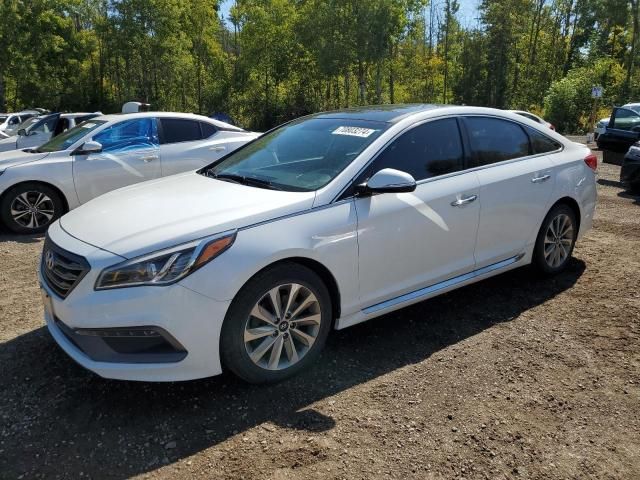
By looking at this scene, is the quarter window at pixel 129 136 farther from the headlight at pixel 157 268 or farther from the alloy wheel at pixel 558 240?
the alloy wheel at pixel 558 240

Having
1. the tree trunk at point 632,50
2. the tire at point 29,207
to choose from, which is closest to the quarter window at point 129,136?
the tire at point 29,207

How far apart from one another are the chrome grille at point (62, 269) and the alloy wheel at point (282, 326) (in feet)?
3.06

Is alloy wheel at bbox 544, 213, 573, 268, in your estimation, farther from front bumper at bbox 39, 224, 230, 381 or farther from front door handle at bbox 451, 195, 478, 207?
front bumper at bbox 39, 224, 230, 381

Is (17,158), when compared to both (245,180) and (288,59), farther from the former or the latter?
(288,59)

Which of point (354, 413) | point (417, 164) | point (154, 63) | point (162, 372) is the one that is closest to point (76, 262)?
point (162, 372)

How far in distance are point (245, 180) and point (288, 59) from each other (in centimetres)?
3038

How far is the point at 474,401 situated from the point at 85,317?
2.17m

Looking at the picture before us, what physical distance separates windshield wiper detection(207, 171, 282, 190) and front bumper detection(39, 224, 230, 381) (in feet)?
3.19

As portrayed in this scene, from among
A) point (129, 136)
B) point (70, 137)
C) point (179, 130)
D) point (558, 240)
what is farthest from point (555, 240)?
point (70, 137)

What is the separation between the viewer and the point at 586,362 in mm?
3500

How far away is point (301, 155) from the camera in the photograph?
383 cm

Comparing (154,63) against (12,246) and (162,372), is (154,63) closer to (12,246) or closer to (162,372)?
(12,246)

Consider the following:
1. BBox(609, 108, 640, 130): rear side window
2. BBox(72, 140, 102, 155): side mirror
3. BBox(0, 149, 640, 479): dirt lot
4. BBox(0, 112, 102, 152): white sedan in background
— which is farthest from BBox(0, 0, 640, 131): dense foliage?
BBox(0, 149, 640, 479): dirt lot

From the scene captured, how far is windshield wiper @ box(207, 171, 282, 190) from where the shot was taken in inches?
137
